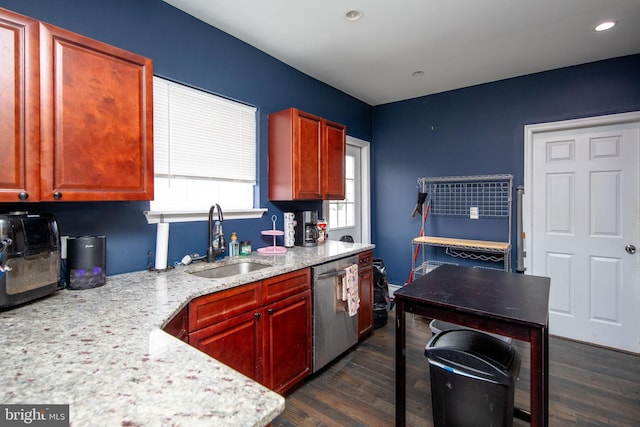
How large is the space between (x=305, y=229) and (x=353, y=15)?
5.80 feet

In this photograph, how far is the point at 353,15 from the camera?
2260 mm

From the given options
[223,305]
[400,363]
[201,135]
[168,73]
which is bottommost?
[400,363]

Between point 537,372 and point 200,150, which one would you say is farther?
point 200,150

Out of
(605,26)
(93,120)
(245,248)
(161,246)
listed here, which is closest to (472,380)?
(245,248)

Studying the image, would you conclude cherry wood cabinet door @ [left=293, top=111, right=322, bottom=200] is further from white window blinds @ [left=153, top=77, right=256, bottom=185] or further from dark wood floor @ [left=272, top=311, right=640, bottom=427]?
dark wood floor @ [left=272, top=311, right=640, bottom=427]

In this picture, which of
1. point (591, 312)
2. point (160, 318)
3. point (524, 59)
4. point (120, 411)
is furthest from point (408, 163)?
point (120, 411)

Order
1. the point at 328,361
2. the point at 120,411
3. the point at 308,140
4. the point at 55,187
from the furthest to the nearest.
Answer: the point at 308,140, the point at 328,361, the point at 55,187, the point at 120,411

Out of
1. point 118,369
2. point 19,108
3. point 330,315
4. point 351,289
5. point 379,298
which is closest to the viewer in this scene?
point 118,369

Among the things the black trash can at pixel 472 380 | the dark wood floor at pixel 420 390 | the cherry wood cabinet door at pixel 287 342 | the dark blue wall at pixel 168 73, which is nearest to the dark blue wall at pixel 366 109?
the dark blue wall at pixel 168 73

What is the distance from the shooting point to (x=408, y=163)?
4.14 meters

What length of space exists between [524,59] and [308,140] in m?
2.16

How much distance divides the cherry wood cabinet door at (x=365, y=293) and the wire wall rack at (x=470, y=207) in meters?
0.93

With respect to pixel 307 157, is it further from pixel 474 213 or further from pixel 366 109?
pixel 474 213

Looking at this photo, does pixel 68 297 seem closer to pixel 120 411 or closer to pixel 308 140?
pixel 120 411
